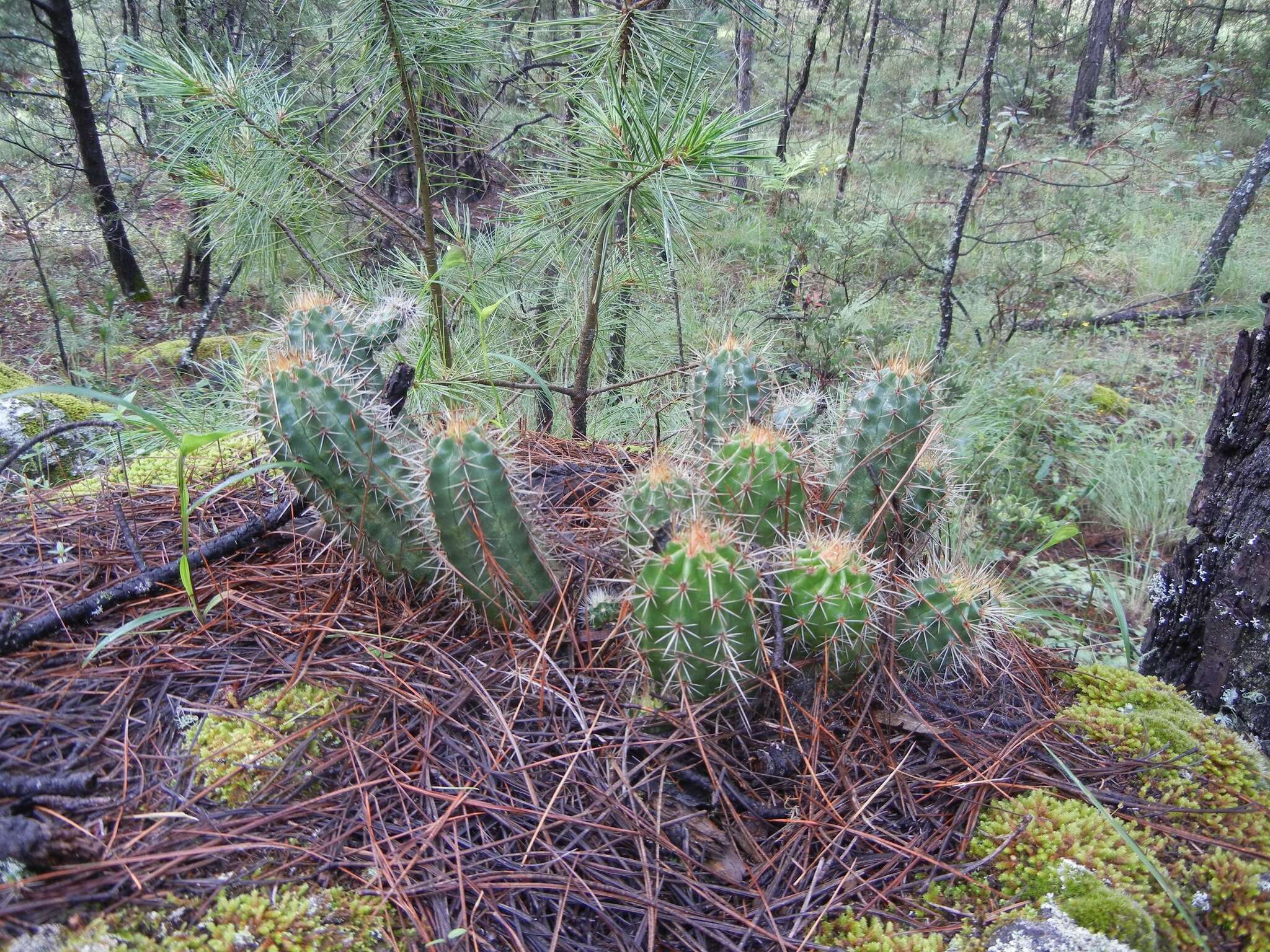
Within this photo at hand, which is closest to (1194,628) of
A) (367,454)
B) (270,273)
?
(367,454)

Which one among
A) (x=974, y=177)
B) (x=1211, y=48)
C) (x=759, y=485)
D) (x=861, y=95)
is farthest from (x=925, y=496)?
(x=1211, y=48)

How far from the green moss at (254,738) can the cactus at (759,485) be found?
2.87ft

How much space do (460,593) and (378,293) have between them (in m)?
1.68

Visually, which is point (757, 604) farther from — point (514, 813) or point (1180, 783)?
point (1180, 783)

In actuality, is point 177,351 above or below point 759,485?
below

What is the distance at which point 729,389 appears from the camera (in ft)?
5.95

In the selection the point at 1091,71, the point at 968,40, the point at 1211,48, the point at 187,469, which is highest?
the point at 1211,48

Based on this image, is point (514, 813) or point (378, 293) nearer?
point (514, 813)

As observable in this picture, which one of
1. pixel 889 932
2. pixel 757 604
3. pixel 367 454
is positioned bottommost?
pixel 889 932

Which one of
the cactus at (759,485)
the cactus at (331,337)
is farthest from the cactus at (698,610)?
the cactus at (331,337)

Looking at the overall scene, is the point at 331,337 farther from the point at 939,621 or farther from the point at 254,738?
the point at 939,621

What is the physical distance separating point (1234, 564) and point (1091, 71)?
12.4 meters

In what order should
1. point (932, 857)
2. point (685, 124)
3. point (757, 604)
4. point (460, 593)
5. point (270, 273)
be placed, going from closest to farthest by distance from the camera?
point (932, 857) < point (757, 604) < point (460, 593) < point (685, 124) < point (270, 273)

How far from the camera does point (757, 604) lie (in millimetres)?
1377
